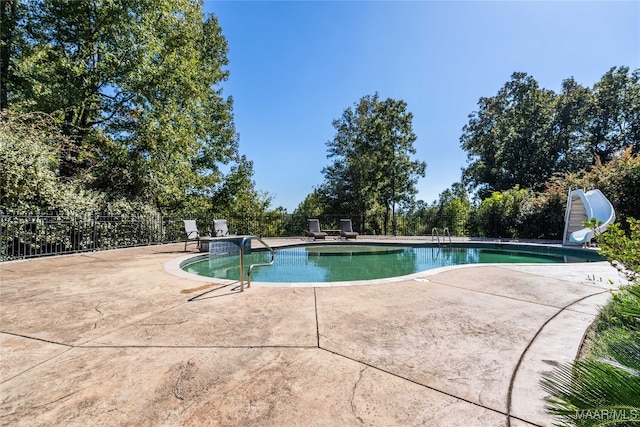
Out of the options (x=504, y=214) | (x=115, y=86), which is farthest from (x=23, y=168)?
(x=504, y=214)

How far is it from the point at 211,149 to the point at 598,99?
29256 millimetres

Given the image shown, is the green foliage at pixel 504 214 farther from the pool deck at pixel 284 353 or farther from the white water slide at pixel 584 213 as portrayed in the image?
the pool deck at pixel 284 353

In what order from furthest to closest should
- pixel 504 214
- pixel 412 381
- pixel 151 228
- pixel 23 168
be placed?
pixel 504 214 < pixel 151 228 < pixel 23 168 < pixel 412 381

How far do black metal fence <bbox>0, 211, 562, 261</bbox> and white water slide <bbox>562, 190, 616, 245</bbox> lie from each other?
198 centimetres

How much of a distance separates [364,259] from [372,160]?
1136cm

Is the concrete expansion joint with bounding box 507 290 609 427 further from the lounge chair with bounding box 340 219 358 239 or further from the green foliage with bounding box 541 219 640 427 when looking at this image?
the lounge chair with bounding box 340 219 358 239

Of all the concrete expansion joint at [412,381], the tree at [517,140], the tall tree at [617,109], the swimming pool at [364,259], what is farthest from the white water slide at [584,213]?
the tall tree at [617,109]

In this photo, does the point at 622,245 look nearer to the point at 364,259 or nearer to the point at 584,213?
the point at 364,259

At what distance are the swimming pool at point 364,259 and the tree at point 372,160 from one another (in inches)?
322

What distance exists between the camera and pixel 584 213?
10.9 meters

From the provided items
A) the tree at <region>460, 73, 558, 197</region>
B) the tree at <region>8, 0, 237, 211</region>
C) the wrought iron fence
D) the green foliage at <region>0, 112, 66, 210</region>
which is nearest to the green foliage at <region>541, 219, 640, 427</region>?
the wrought iron fence

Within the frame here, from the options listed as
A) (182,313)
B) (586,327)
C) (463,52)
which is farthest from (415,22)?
(182,313)

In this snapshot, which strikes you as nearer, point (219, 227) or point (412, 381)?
point (412, 381)

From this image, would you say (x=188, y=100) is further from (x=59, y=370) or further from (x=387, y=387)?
(x=387, y=387)
